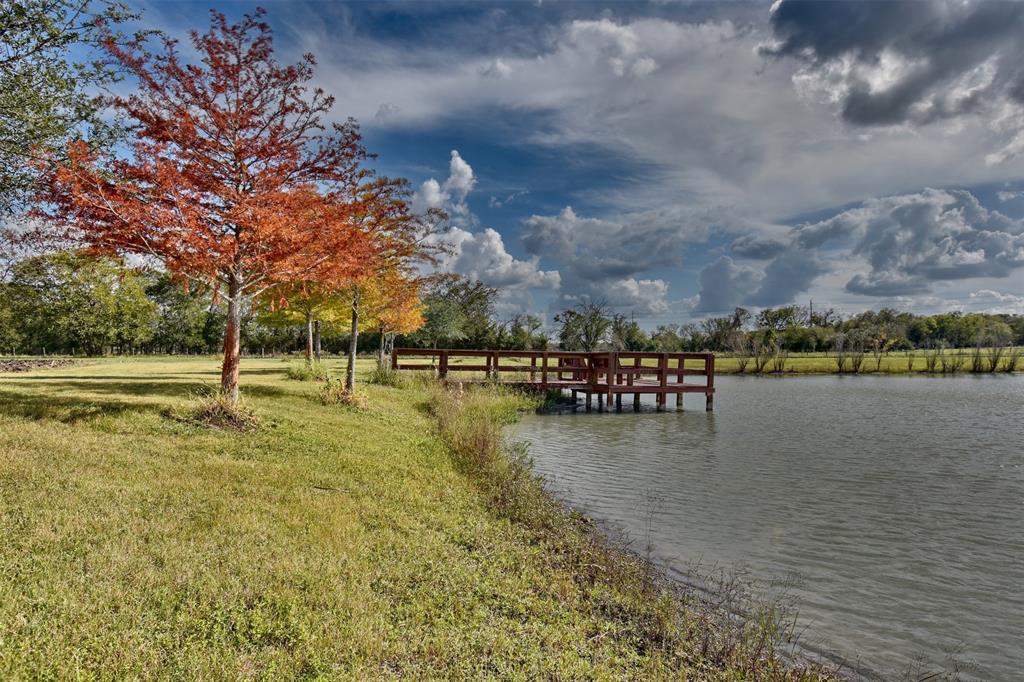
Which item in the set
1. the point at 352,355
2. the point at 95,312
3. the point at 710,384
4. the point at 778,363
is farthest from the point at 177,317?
the point at 778,363

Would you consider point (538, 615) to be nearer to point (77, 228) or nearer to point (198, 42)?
point (77, 228)

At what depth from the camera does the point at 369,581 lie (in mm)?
5340

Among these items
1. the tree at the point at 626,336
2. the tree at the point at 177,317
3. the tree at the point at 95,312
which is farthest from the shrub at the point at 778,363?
the tree at the point at 177,317

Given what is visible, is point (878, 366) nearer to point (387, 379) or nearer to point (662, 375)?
point (662, 375)

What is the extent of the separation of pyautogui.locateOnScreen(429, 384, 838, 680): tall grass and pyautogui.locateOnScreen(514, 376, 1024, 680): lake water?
23.3 inches

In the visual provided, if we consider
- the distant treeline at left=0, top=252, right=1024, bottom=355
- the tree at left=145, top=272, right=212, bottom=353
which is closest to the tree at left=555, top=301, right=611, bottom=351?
the distant treeline at left=0, top=252, right=1024, bottom=355

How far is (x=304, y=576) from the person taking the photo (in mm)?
5230

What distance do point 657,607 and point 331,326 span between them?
108 ft

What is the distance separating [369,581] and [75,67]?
10846 millimetres

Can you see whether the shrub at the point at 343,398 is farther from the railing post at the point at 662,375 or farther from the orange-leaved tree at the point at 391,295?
the railing post at the point at 662,375

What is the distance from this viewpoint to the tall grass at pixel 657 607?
4.64 m

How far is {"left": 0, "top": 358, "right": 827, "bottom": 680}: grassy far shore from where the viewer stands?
407cm

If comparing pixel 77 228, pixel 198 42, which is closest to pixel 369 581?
pixel 77 228

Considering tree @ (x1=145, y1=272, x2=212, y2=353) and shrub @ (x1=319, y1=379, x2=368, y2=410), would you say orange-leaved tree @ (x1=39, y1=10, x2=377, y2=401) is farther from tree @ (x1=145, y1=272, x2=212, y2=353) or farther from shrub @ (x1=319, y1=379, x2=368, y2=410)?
tree @ (x1=145, y1=272, x2=212, y2=353)
